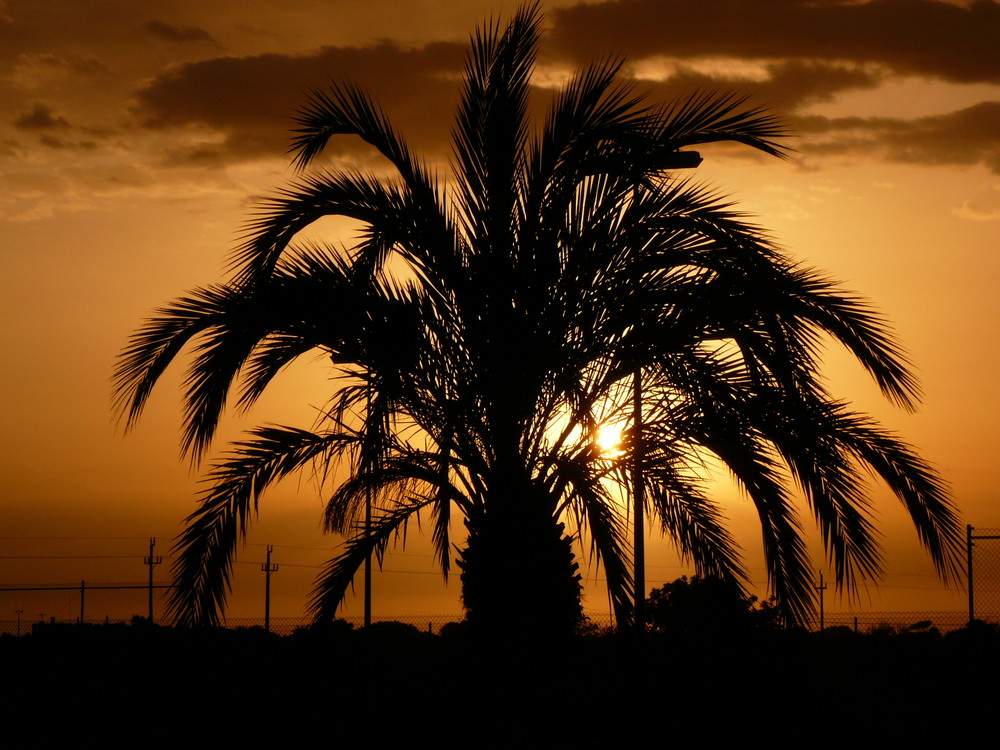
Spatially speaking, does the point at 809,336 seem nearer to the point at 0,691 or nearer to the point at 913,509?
the point at 913,509

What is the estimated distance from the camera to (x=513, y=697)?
9297 millimetres

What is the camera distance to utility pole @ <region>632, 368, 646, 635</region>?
29.8 feet

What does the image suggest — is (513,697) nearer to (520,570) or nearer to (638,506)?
(520,570)

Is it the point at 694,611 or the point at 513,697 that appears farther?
the point at 694,611

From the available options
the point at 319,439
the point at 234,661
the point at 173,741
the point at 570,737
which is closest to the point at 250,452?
the point at 319,439

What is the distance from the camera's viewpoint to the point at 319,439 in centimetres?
977

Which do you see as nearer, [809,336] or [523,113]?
[809,336]

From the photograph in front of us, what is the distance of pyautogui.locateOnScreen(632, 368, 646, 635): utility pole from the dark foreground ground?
0.50 meters

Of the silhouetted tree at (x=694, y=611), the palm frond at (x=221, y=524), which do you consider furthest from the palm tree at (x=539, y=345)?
the silhouetted tree at (x=694, y=611)

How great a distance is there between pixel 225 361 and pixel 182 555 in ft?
5.94

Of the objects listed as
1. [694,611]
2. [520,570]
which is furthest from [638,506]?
[694,611]

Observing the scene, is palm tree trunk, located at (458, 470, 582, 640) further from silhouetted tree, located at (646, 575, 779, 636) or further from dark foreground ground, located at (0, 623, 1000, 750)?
silhouetted tree, located at (646, 575, 779, 636)

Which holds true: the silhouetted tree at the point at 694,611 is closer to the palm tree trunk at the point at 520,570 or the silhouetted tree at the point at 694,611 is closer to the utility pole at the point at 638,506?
the utility pole at the point at 638,506

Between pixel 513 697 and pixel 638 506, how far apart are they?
240cm
